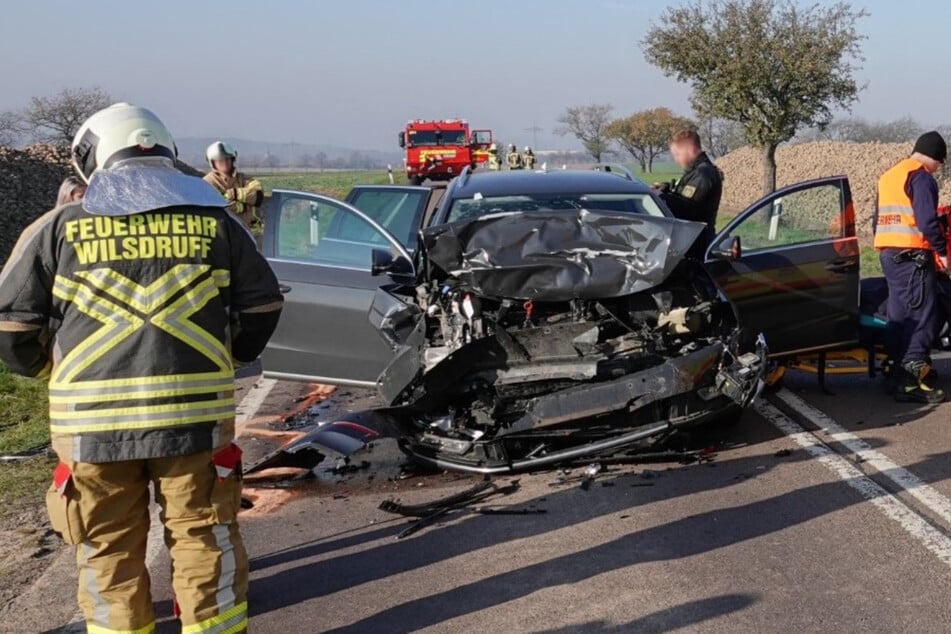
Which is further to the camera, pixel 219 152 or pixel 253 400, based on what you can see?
pixel 219 152

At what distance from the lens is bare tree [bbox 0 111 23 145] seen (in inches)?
1475

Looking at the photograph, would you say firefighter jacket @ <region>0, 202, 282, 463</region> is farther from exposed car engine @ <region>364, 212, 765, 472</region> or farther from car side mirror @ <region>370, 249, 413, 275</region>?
car side mirror @ <region>370, 249, 413, 275</region>

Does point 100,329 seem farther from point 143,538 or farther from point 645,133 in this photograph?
point 645,133

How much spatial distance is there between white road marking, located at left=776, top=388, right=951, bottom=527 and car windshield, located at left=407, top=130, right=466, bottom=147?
3334 centimetres

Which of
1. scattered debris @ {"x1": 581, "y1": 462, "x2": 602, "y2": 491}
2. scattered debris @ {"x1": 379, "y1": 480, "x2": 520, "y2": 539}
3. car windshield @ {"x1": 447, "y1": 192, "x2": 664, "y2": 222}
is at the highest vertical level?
car windshield @ {"x1": 447, "y1": 192, "x2": 664, "y2": 222}

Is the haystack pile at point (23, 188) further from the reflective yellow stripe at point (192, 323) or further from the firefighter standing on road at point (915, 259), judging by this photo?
the reflective yellow stripe at point (192, 323)

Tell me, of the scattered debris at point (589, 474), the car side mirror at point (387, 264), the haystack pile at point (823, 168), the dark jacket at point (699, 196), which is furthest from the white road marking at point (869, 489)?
the haystack pile at point (823, 168)

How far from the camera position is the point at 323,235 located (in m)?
7.19

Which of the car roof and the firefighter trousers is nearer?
the firefighter trousers

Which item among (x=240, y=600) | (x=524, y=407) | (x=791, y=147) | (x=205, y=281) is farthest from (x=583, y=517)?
(x=791, y=147)

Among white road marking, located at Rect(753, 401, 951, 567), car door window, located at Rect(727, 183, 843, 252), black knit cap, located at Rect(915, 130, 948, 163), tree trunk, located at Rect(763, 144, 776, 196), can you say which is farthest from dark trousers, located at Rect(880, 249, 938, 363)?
tree trunk, located at Rect(763, 144, 776, 196)

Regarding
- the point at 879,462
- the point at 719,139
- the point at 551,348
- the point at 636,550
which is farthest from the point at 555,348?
the point at 719,139

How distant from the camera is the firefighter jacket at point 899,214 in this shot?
718 centimetres

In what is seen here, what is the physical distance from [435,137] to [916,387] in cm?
3386
